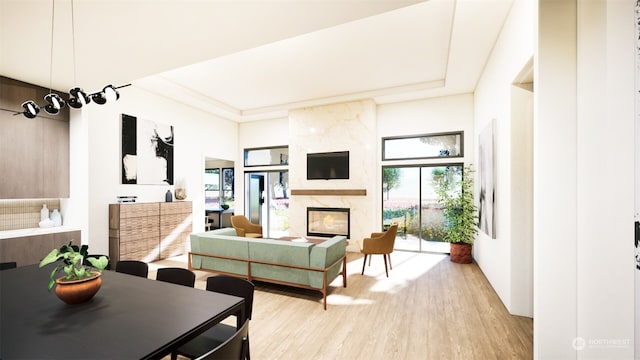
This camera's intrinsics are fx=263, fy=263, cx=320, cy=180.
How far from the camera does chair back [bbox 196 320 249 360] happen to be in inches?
41.8

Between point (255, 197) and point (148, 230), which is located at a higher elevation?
point (255, 197)

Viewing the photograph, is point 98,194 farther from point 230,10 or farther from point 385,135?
point 385,135

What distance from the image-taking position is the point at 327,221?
639 centimetres

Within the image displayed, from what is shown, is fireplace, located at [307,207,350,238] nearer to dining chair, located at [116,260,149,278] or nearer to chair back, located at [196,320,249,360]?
dining chair, located at [116,260,149,278]

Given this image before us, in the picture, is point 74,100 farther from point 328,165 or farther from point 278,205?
point 278,205

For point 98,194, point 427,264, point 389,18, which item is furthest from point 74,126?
point 427,264

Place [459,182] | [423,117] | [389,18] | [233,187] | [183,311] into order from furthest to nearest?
[233,187] < [423,117] < [459,182] < [389,18] < [183,311]

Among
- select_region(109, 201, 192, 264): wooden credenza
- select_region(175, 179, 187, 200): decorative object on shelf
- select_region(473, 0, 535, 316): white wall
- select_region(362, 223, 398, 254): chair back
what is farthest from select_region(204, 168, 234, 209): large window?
select_region(473, 0, 535, 316): white wall

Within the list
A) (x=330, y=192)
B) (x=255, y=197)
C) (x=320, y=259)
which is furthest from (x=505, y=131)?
(x=255, y=197)

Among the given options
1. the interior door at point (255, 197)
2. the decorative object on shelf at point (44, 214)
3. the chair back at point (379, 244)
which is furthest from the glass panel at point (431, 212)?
the decorative object on shelf at point (44, 214)

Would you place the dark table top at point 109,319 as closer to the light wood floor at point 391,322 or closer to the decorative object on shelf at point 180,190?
the light wood floor at point 391,322

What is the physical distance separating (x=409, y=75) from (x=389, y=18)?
1908 mm

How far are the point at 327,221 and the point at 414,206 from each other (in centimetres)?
205

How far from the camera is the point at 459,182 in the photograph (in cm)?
543
